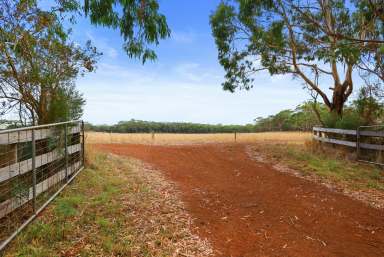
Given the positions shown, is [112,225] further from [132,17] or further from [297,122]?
[297,122]

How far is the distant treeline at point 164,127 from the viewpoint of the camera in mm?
31562

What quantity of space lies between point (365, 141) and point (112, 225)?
10398mm

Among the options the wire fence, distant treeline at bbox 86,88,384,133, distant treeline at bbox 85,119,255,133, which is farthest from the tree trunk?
distant treeline at bbox 85,119,255,133

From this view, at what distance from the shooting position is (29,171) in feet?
18.7

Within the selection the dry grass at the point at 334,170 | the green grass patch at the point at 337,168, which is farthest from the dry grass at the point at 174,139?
the green grass patch at the point at 337,168

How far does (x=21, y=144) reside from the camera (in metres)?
5.64

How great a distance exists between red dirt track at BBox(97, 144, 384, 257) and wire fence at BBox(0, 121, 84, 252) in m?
2.67

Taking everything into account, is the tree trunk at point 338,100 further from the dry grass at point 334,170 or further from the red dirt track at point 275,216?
the red dirt track at point 275,216

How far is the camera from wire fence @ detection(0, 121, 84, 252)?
186 inches

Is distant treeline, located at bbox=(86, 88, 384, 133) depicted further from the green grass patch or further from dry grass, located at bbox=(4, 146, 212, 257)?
dry grass, located at bbox=(4, 146, 212, 257)

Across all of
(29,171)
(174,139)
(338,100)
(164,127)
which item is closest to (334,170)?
(338,100)

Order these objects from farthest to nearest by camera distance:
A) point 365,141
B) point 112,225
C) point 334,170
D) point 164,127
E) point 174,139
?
point 164,127 < point 174,139 < point 365,141 < point 334,170 < point 112,225

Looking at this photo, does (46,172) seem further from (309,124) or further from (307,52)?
(309,124)

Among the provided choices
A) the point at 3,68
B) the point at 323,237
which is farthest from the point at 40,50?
the point at 323,237
